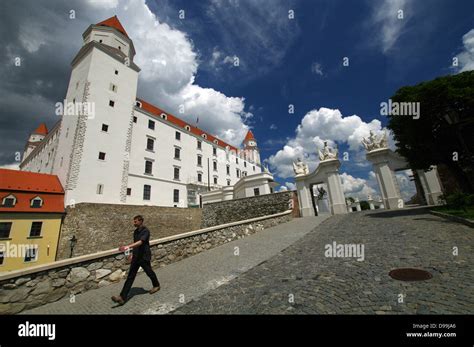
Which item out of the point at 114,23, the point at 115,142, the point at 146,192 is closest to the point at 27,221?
the point at 115,142

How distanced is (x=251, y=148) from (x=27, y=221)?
54285mm

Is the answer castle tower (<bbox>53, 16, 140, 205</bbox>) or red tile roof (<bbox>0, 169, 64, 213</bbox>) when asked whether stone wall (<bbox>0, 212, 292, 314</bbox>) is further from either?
red tile roof (<bbox>0, 169, 64, 213</bbox>)

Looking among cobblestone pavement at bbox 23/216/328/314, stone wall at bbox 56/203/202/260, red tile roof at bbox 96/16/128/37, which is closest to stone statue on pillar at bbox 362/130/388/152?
cobblestone pavement at bbox 23/216/328/314

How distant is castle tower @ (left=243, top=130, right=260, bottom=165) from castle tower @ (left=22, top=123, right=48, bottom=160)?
56.9 metres


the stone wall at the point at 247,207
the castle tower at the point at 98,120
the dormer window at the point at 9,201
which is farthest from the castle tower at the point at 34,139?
the stone wall at the point at 247,207

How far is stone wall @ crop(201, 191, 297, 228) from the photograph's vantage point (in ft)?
67.3

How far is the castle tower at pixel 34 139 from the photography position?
54.0 m

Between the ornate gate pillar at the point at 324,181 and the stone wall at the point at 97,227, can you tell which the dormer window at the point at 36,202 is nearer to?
the stone wall at the point at 97,227

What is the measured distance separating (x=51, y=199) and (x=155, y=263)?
72.1ft

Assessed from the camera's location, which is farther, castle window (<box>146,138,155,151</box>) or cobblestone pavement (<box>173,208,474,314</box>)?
castle window (<box>146,138,155,151</box>)

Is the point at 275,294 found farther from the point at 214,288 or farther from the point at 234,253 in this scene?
the point at 234,253
